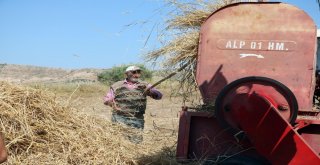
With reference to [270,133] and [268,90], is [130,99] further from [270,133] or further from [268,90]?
[270,133]

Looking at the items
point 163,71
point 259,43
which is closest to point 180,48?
point 163,71

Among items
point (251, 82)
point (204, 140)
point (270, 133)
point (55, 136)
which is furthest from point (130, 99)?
point (270, 133)

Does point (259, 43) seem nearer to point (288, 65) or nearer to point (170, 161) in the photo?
point (288, 65)

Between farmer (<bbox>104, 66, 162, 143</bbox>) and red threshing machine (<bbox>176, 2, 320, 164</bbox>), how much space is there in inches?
79.9

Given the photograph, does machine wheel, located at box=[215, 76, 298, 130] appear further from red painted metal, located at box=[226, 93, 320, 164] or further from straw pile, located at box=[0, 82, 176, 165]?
straw pile, located at box=[0, 82, 176, 165]

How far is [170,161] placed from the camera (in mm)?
4969

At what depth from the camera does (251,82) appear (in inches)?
154

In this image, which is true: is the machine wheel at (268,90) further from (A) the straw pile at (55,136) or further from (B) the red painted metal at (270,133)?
(A) the straw pile at (55,136)

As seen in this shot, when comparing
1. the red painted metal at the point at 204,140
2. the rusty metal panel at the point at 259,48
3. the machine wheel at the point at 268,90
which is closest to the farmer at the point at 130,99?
the rusty metal panel at the point at 259,48

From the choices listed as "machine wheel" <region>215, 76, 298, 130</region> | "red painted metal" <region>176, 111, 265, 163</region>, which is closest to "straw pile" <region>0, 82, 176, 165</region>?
"red painted metal" <region>176, 111, 265, 163</region>

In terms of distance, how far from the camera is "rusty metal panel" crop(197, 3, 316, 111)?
172 inches

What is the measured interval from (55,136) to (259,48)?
90.6 inches

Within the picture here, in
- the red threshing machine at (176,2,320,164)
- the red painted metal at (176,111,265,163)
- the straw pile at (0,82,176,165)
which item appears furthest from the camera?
the straw pile at (0,82,176,165)

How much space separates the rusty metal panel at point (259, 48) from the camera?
438cm
